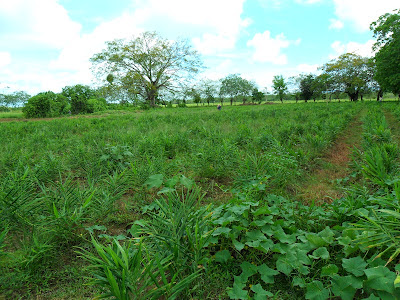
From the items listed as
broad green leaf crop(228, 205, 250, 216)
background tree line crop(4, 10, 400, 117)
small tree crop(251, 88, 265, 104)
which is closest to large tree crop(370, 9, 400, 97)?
background tree line crop(4, 10, 400, 117)

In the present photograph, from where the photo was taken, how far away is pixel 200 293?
145cm

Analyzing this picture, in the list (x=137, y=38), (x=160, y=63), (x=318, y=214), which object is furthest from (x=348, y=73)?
(x=318, y=214)

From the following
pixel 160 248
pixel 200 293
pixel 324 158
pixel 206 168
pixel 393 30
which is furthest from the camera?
pixel 393 30

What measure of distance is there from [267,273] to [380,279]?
2.11 ft

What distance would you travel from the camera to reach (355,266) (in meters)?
1.50

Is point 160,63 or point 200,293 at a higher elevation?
point 160,63

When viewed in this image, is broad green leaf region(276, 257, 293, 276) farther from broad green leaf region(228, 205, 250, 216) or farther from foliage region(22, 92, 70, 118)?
foliage region(22, 92, 70, 118)

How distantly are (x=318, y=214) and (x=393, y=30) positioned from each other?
32161mm

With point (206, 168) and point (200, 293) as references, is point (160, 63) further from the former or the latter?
point (200, 293)

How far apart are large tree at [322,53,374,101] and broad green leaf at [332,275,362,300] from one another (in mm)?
53493

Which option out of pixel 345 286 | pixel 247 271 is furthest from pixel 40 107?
pixel 345 286

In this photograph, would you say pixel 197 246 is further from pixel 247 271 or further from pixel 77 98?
pixel 77 98

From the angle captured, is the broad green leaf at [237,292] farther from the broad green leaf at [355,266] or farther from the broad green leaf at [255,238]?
the broad green leaf at [355,266]

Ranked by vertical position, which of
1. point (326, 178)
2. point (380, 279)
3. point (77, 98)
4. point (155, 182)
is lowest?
point (326, 178)
